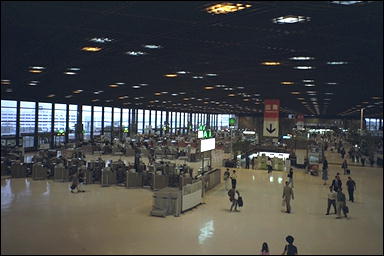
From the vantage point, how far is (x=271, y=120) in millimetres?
23656

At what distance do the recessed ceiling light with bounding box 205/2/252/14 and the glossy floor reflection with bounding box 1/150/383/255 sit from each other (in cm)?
479

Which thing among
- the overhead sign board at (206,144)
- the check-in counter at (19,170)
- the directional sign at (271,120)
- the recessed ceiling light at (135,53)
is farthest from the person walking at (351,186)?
the check-in counter at (19,170)

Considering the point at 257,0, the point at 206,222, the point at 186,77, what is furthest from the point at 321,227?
the point at 186,77

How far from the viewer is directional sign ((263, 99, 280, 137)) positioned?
23.0m

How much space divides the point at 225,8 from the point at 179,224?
8.28 m

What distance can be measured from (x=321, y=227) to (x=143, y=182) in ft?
37.3

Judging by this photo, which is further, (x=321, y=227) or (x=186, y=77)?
(x=186, y=77)

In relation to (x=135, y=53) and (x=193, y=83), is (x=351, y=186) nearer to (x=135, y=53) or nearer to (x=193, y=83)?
(x=193, y=83)

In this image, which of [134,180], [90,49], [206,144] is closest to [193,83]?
[206,144]

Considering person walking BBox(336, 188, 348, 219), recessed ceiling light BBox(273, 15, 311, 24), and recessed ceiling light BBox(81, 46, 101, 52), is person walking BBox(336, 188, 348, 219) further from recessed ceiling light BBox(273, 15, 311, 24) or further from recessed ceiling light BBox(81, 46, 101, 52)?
recessed ceiling light BBox(81, 46, 101, 52)

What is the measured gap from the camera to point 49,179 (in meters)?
24.5

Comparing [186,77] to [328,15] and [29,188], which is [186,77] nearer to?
[29,188]

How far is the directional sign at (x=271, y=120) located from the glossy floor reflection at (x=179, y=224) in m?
3.66

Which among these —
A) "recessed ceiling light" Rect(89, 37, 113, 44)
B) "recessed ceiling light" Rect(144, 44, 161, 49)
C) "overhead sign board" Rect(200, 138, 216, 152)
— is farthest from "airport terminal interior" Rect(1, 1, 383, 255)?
"overhead sign board" Rect(200, 138, 216, 152)
